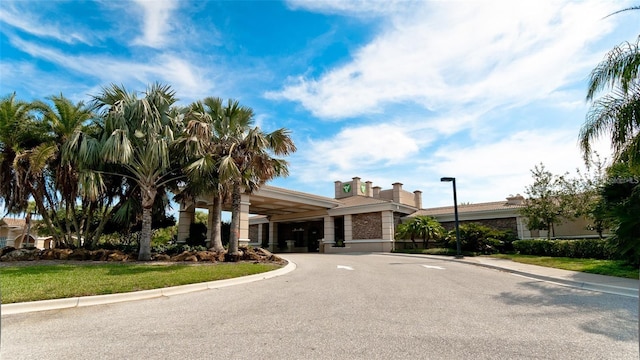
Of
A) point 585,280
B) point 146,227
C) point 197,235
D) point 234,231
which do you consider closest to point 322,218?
point 197,235

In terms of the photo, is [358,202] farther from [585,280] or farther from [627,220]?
[585,280]

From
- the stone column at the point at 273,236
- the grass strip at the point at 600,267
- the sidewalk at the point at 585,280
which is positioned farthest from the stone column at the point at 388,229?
the sidewalk at the point at 585,280

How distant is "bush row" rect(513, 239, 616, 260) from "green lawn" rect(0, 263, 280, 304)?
43.1 feet

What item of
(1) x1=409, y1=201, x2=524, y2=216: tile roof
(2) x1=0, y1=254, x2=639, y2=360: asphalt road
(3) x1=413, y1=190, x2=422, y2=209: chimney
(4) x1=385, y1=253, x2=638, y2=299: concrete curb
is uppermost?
(3) x1=413, y1=190, x2=422, y2=209: chimney

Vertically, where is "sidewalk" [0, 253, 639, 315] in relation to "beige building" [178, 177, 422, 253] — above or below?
below

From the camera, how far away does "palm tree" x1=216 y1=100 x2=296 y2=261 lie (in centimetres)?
1519

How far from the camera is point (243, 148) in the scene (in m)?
15.6

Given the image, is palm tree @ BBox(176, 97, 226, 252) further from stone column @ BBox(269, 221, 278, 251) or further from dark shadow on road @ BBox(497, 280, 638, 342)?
stone column @ BBox(269, 221, 278, 251)

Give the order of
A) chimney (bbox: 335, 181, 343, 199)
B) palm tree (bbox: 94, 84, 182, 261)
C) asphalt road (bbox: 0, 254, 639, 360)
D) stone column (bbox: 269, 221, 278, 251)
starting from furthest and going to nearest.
→ chimney (bbox: 335, 181, 343, 199) → stone column (bbox: 269, 221, 278, 251) → palm tree (bbox: 94, 84, 182, 261) → asphalt road (bbox: 0, 254, 639, 360)

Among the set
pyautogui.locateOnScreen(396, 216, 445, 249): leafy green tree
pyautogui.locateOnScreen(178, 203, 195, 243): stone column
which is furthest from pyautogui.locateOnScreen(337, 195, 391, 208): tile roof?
pyautogui.locateOnScreen(178, 203, 195, 243): stone column

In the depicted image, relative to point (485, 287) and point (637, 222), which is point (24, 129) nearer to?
point (485, 287)

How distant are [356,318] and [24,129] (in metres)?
15.8

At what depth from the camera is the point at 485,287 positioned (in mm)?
9398

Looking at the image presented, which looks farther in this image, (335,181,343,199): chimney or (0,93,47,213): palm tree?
(335,181,343,199): chimney
